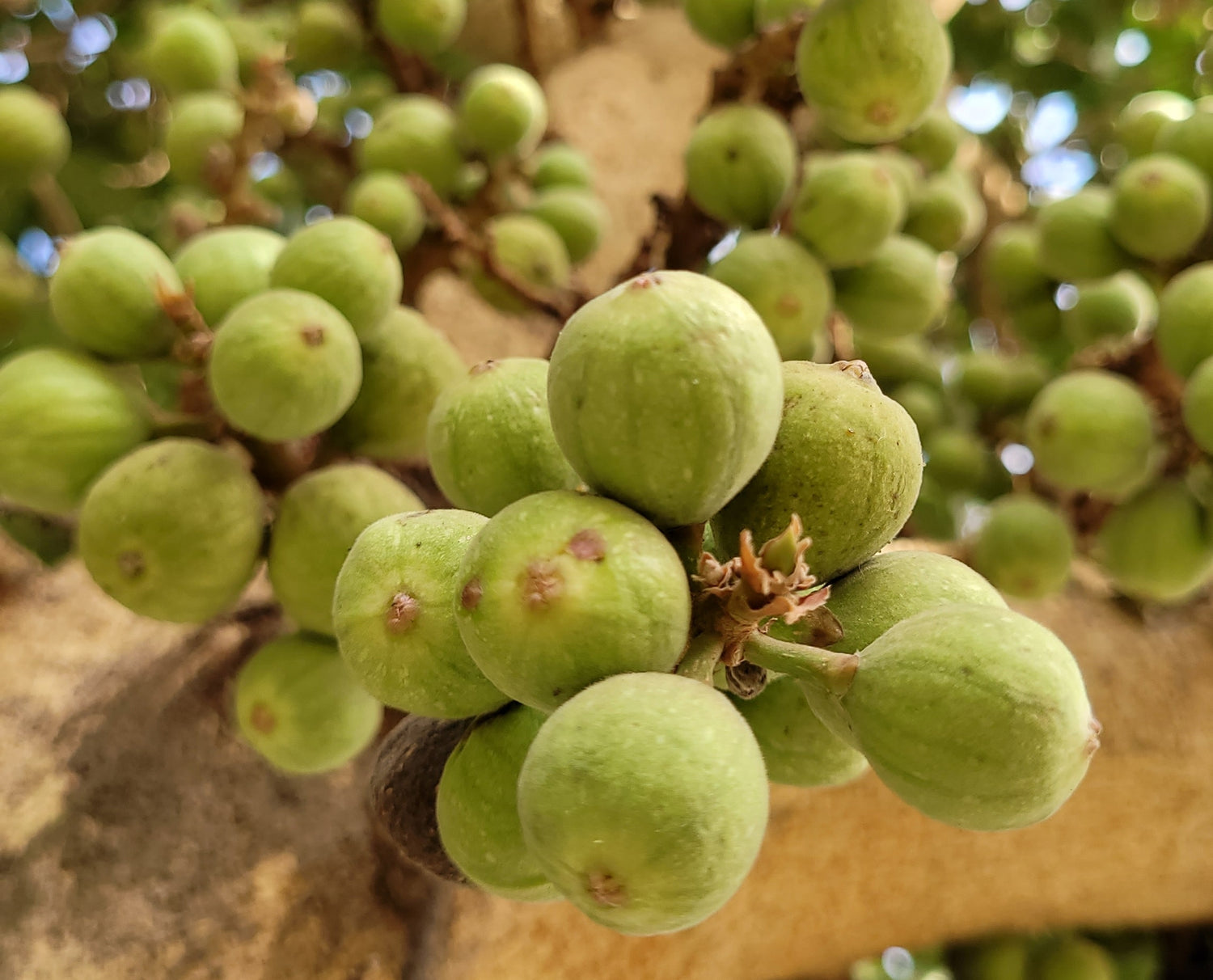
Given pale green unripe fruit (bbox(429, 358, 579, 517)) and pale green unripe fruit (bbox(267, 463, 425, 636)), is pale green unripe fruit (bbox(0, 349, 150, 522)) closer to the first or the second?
pale green unripe fruit (bbox(267, 463, 425, 636))

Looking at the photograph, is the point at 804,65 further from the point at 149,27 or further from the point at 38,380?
the point at 149,27

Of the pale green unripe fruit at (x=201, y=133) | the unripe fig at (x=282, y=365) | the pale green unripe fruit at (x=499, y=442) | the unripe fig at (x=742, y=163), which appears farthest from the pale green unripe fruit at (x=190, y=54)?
the pale green unripe fruit at (x=499, y=442)

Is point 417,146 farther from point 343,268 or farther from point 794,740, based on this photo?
point 794,740

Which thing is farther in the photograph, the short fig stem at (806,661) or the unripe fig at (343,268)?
the unripe fig at (343,268)

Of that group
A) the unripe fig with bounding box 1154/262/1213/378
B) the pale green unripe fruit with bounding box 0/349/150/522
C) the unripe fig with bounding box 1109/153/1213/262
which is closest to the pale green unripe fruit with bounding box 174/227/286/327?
the pale green unripe fruit with bounding box 0/349/150/522

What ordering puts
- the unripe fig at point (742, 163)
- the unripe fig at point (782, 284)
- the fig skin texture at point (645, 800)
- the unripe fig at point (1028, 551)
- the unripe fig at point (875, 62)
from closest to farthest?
1. the fig skin texture at point (645, 800)
2. the unripe fig at point (875, 62)
3. the unripe fig at point (782, 284)
4. the unripe fig at point (742, 163)
5. the unripe fig at point (1028, 551)

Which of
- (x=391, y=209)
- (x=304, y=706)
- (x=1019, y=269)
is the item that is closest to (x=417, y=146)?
(x=391, y=209)

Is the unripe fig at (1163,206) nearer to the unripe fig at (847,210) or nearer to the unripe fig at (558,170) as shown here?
the unripe fig at (847,210)
